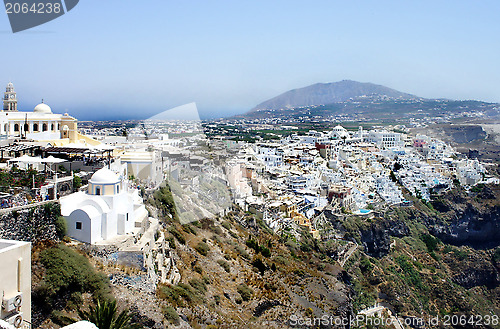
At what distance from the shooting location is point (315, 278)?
44.2ft

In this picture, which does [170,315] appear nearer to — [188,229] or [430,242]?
[188,229]

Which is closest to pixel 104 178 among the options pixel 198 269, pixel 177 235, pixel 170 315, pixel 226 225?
pixel 170 315

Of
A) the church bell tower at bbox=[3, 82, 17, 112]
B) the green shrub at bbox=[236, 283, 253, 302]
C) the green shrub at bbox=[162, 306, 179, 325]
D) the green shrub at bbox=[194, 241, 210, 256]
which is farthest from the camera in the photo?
the church bell tower at bbox=[3, 82, 17, 112]

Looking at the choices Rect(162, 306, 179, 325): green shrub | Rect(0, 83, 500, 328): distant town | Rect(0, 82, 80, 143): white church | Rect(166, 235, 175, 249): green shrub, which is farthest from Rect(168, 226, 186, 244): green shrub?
Rect(0, 82, 80, 143): white church

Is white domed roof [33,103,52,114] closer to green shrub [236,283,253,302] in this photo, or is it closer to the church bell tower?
the church bell tower

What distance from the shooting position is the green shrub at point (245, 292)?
31.9 feet

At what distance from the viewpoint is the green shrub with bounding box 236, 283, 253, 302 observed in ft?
31.9

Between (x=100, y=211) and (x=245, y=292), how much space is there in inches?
167

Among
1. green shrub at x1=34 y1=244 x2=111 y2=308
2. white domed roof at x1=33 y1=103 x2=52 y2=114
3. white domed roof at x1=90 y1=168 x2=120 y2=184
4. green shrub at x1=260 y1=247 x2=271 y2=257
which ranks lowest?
green shrub at x1=260 y1=247 x2=271 y2=257

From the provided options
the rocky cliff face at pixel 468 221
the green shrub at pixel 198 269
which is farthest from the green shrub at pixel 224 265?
the rocky cliff face at pixel 468 221

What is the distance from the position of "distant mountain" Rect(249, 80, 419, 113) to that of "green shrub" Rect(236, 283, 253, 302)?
136 m

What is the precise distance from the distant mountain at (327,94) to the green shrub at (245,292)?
135637 millimetres

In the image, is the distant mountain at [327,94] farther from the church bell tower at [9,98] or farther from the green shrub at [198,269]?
the green shrub at [198,269]

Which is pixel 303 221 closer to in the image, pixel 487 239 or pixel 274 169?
pixel 274 169
